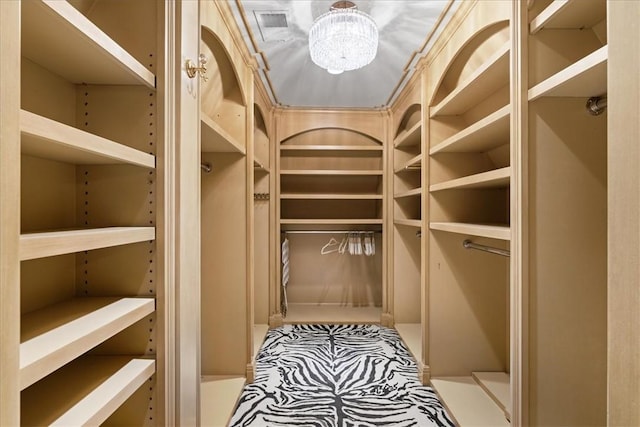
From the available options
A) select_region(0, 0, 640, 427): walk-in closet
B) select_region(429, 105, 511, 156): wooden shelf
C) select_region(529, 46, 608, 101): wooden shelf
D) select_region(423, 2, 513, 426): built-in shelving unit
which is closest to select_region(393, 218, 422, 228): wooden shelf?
select_region(0, 0, 640, 427): walk-in closet

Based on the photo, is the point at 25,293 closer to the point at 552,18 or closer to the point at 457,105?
the point at 552,18

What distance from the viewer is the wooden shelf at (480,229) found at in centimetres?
160

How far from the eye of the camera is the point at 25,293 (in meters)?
1.05

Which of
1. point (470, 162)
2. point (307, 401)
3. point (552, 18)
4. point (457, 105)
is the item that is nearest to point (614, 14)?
point (552, 18)

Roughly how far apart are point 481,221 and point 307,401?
165 centimetres

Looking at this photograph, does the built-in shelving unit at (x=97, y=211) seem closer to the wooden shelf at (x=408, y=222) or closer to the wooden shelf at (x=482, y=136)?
the wooden shelf at (x=482, y=136)

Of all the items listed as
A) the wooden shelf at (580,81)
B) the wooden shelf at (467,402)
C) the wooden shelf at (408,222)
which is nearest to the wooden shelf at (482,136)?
the wooden shelf at (580,81)

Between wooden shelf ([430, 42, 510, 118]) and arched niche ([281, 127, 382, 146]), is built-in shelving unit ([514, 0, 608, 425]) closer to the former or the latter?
wooden shelf ([430, 42, 510, 118])

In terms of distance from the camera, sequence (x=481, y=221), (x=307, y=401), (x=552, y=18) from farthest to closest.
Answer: (x=481, y=221), (x=307, y=401), (x=552, y=18)

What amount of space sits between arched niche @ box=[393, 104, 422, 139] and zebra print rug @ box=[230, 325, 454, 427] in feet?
6.73

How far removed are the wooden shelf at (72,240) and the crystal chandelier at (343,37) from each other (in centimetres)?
151

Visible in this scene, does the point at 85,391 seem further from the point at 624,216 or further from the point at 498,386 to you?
the point at 498,386

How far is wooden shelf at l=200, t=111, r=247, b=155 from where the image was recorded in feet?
5.84

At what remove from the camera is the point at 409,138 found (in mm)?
3352
